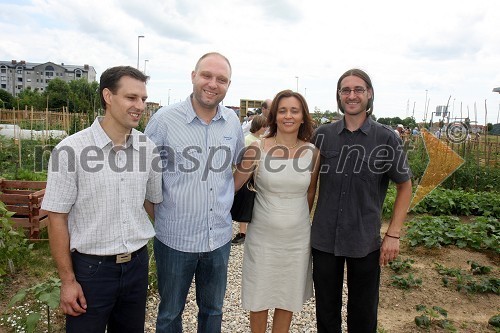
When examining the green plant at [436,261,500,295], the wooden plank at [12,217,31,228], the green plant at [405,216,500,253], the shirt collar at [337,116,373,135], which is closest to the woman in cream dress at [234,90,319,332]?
the shirt collar at [337,116,373,135]

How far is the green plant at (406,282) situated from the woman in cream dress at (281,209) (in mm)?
1878

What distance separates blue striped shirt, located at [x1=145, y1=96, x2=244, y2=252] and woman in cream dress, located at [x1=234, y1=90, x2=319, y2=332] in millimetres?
374

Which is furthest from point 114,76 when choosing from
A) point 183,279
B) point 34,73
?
point 34,73

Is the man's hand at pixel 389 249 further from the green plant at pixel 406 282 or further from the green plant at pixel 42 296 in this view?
the green plant at pixel 42 296

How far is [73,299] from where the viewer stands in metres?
1.98

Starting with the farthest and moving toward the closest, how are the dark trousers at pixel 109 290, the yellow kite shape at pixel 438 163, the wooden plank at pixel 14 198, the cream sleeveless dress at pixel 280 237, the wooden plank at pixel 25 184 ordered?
the yellow kite shape at pixel 438 163 < the wooden plank at pixel 25 184 < the wooden plank at pixel 14 198 < the cream sleeveless dress at pixel 280 237 < the dark trousers at pixel 109 290

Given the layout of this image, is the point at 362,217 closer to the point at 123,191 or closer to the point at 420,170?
the point at 123,191

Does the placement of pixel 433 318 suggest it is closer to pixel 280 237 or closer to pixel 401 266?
pixel 401 266

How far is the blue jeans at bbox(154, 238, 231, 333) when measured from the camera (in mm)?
2572

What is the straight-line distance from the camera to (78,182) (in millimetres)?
1996

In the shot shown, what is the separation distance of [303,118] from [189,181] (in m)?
1.01

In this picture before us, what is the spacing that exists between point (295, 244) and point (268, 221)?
0.27m

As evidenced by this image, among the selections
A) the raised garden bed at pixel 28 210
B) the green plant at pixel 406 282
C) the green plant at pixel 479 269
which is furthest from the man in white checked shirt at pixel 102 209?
the green plant at pixel 479 269

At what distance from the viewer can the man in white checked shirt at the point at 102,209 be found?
198 centimetres
